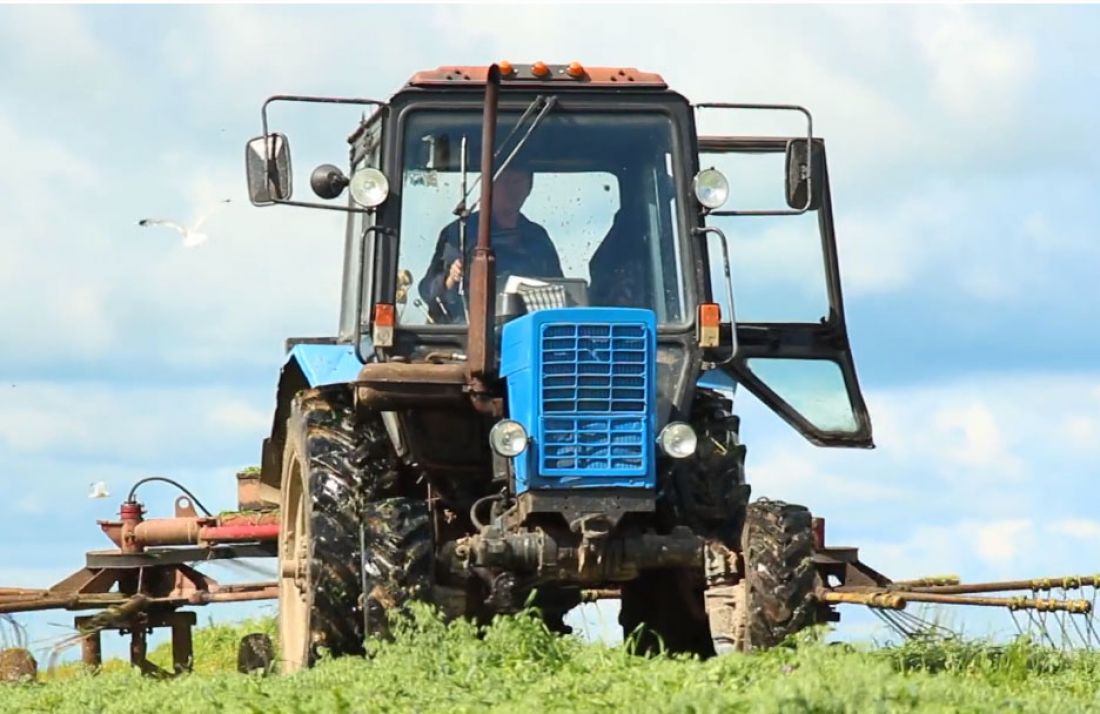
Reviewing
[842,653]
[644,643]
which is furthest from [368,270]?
[842,653]

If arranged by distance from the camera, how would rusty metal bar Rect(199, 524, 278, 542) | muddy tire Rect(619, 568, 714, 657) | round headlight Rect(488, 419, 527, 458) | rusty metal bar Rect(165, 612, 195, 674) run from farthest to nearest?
rusty metal bar Rect(165, 612, 195, 674) → rusty metal bar Rect(199, 524, 278, 542) → muddy tire Rect(619, 568, 714, 657) → round headlight Rect(488, 419, 527, 458)

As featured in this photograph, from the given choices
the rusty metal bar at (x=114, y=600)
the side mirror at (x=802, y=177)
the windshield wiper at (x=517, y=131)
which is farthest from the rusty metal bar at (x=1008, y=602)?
the rusty metal bar at (x=114, y=600)

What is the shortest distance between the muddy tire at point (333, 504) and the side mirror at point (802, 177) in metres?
2.28

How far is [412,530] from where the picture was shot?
1053cm

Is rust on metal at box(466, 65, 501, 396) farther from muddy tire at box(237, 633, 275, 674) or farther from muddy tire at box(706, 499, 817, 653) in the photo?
muddy tire at box(237, 633, 275, 674)

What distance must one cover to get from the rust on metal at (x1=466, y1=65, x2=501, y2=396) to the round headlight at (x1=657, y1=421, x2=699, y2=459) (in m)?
0.89

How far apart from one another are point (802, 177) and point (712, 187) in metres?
0.49

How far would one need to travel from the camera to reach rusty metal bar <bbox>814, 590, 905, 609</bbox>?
9.87 m

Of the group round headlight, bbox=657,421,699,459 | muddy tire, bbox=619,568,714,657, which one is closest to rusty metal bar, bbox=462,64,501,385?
round headlight, bbox=657,421,699,459

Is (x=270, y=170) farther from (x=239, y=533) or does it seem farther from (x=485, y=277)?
(x=239, y=533)

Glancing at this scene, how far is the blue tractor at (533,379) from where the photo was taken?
1049 cm

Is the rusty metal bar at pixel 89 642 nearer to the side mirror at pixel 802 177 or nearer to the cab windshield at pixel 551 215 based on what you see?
the cab windshield at pixel 551 215

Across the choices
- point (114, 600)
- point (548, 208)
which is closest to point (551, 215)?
point (548, 208)

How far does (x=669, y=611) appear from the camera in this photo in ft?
39.7
